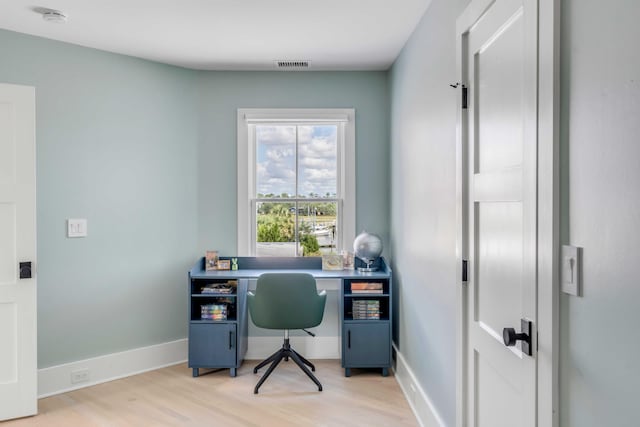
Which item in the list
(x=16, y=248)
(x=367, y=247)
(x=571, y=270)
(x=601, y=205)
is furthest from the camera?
(x=367, y=247)

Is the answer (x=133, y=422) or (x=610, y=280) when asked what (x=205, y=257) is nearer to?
(x=133, y=422)

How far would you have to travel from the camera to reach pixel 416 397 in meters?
3.14

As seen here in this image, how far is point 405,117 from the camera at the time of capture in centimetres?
360

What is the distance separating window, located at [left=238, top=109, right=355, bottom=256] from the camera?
444 centimetres

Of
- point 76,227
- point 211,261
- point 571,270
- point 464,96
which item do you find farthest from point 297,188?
point 571,270

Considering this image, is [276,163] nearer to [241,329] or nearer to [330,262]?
[330,262]

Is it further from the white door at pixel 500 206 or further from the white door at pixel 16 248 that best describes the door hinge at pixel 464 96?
the white door at pixel 16 248

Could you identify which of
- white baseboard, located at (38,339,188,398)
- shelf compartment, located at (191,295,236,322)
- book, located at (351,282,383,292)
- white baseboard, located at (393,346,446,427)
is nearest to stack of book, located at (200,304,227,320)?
shelf compartment, located at (191,295,236,322)

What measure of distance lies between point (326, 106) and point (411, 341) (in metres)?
2.13

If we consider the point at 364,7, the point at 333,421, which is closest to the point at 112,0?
the point at 364,7

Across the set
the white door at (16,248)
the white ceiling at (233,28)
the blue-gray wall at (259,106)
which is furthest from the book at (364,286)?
the white door at (16,248)

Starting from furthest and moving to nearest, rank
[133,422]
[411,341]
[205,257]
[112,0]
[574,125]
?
[205,257], [411,341], [133,422], [112,0], [574,125]

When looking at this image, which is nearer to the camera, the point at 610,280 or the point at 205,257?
the point at 610,280

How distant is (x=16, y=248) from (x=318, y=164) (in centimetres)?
241
